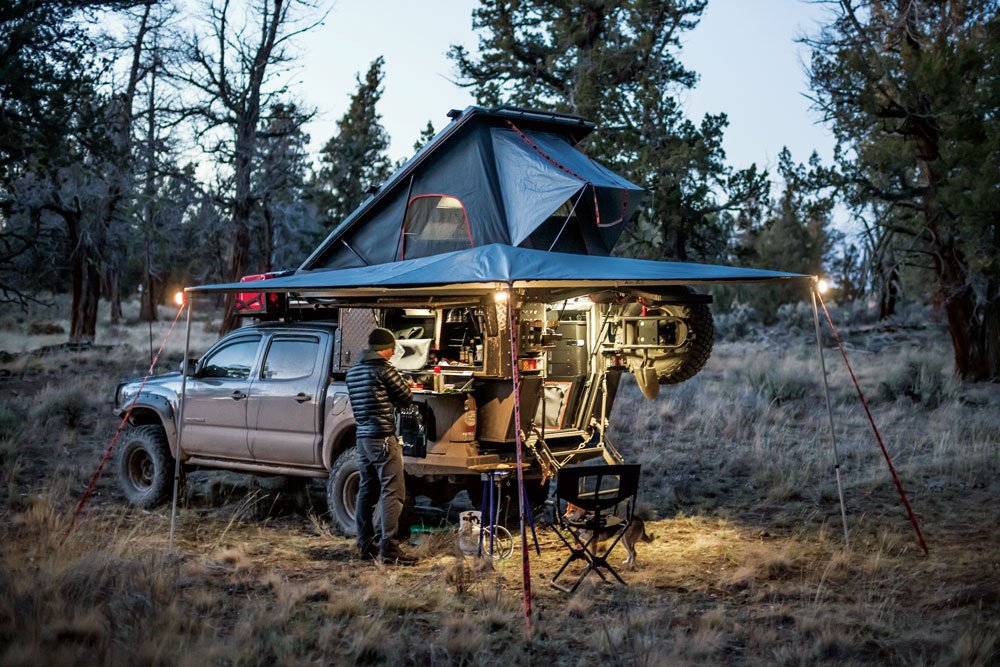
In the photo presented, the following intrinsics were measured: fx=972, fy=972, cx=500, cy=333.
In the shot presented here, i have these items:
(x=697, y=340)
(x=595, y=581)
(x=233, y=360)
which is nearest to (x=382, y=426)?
(x=595, y=581)

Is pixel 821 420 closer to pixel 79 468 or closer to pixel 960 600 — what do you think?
pixel 960 600

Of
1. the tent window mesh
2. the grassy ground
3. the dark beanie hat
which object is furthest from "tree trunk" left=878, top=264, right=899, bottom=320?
the dark beanie hat

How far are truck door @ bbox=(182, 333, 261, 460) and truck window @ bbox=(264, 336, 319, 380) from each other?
Result: 0.24 m

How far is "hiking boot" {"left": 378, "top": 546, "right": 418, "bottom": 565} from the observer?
7.65 metres

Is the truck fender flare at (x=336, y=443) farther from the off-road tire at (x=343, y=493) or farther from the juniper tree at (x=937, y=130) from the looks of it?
the juniper tree at (x=937, y=130)

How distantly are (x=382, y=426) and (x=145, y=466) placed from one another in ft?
13.2

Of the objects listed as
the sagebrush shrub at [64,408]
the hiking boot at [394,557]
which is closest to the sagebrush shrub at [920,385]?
the hiking boot at [394,557]

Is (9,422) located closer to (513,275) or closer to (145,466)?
(145,466)

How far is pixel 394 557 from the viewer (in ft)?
25.2

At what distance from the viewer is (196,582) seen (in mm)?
6805

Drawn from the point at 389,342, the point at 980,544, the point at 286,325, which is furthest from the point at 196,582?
the point at 980,544

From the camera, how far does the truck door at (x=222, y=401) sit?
9305 mm

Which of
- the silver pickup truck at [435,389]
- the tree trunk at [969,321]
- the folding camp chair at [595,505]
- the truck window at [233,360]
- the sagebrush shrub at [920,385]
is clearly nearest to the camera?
the folding camp chair at [595,505]

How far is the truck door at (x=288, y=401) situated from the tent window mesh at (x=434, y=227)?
172cm
